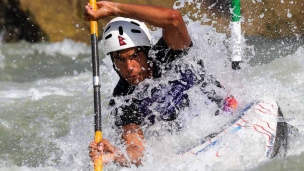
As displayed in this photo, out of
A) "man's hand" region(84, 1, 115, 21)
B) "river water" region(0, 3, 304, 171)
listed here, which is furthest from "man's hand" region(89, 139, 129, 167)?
"man's hand" region(84, 1, 115, 21)

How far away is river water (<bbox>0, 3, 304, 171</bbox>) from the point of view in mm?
3918

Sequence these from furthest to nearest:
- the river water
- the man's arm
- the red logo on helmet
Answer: the river water → the red logo on helmet → the man's arm

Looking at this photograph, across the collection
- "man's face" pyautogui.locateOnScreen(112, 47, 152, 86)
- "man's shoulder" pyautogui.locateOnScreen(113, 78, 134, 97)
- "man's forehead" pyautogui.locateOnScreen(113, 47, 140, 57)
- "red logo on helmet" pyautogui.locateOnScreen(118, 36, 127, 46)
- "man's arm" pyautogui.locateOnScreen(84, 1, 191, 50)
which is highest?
"man's arm" pyautogui.locateOnScreen(84, 1, 191, 50)

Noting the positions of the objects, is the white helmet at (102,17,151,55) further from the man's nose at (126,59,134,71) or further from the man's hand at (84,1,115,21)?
the man's hand at (84,1,115,21)

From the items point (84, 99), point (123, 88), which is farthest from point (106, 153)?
point (84, 99)

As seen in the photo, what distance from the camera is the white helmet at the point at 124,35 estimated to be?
3.78 meters

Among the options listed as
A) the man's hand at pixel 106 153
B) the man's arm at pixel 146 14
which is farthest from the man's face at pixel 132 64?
the man's hand at pixel 106 153

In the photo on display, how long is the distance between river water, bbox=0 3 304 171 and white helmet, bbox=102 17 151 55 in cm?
36

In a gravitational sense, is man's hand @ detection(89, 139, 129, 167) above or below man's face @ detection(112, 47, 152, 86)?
below

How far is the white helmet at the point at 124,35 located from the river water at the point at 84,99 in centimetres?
36

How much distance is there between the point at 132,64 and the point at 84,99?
3.11 m

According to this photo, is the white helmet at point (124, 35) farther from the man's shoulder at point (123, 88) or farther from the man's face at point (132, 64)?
the man's shoulder at point (123, 88)

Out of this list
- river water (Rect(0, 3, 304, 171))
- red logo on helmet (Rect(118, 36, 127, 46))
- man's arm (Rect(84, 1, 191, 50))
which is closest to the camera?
man's arm (Rect(84, 1, 191, 50))

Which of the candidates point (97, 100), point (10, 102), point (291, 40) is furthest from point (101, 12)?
point (291, 40)
